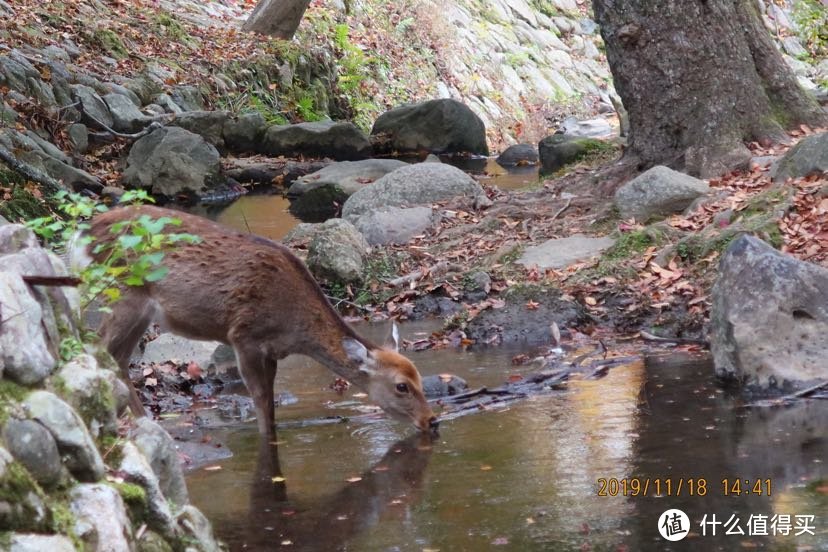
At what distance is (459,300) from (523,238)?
1987mm

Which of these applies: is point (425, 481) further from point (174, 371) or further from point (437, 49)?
point (437, 49)

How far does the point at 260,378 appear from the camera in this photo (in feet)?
28.5

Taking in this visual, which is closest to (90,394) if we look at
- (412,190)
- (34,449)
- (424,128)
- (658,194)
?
(34,449)

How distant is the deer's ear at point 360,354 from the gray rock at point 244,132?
18.4 metres

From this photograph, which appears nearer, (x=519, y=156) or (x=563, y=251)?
(x=563, y=251)

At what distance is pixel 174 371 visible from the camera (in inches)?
400

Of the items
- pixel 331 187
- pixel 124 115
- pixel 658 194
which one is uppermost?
pixel 658 194

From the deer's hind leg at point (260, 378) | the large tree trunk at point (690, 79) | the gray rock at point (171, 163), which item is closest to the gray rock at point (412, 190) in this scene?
the large tree trunk at point (690, 79)

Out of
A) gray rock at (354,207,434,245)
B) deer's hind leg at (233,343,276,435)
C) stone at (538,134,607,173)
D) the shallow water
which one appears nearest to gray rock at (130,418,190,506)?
the shallow water

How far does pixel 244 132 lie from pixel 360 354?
18.7 metres

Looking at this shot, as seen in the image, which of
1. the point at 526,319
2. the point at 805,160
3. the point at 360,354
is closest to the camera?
the point at 360,354

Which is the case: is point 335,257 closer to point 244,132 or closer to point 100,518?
point 100,518

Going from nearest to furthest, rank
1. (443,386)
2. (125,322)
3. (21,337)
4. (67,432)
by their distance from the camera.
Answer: (67,432) → (21,337) → (125,322) → (443,386)

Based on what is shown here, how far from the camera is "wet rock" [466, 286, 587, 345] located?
11.1m
